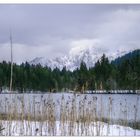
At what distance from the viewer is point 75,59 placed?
2384 cm

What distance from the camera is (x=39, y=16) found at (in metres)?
23.9

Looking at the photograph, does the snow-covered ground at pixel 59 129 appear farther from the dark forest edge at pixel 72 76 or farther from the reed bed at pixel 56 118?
the dark forest edge at pixel 72 76

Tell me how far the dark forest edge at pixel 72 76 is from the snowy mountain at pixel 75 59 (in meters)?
0.03

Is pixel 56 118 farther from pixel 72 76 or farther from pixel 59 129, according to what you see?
pixel 72 76

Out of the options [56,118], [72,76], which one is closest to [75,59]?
[72,76]

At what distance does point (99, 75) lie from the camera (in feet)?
78.6

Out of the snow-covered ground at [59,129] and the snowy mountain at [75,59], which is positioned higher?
the snowy mountain at [75,59]

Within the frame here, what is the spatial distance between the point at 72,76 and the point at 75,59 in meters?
0.15

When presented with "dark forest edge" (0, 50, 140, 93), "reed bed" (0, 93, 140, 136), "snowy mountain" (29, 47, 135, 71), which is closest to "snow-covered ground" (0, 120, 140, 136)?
"reed bed" (0, 93, 140, 136)

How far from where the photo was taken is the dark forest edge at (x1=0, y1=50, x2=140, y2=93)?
23.9 meters

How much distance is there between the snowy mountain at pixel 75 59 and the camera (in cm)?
2384

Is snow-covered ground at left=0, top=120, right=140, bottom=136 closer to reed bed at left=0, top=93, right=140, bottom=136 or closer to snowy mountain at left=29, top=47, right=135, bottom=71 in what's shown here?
reed bed at left=0, top=93, right=140, bottom=136

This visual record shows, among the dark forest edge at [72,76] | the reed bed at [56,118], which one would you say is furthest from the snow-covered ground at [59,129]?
the dark forest edge at [72,76]

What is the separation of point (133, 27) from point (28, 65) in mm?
896
